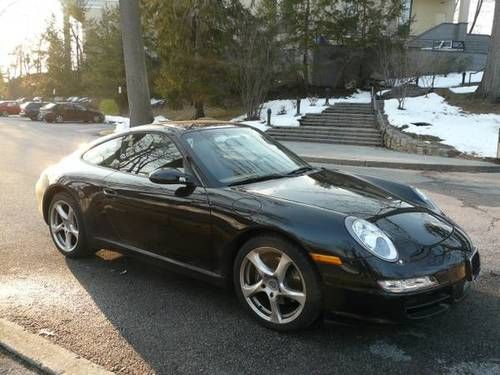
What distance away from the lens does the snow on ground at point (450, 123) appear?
597 inches

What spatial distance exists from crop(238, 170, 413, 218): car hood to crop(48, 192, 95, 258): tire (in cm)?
188

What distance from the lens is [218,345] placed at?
3.32 meters

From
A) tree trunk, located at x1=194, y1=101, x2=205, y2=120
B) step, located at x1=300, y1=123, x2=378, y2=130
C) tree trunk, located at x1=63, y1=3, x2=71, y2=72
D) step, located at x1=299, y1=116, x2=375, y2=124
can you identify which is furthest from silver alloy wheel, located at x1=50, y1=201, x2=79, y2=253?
tree trunk, located at x1=63, y1=3, x2=71, y2=72

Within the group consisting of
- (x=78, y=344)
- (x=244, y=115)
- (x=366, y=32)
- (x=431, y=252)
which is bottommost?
(x=244, y=115)

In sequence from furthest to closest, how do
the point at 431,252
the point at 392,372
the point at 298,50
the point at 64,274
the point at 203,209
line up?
1. the point at 298,50
2. the point at 64,274
3. the point at 203,209
4. the point at 431,252
5. the point at 392,372

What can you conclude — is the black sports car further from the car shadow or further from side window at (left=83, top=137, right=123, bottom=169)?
the car shadow

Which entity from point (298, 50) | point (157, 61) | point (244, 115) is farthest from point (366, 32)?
point (157, 61)

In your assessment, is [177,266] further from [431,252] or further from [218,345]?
[431,252]

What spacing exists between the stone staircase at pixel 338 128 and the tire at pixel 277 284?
1508 cm

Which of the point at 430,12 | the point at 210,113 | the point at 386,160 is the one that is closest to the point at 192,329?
the point at 386,160

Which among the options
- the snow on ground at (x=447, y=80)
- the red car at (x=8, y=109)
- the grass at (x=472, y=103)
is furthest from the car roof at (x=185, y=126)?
the red car at (x=8, y=109)

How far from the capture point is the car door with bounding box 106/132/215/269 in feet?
12.4

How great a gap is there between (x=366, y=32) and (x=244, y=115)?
318 inches

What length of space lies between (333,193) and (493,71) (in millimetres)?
18344
